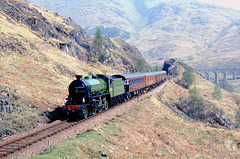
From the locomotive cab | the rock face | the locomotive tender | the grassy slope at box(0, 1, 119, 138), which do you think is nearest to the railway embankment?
the locomotive tender

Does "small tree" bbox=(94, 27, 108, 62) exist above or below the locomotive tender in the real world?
above

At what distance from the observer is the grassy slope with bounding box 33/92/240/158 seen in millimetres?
14859

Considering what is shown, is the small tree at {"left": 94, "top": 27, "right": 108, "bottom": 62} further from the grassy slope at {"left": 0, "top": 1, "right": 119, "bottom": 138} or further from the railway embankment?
the railway embankment

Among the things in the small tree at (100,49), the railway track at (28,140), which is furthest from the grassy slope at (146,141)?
the small tree at (100,49)

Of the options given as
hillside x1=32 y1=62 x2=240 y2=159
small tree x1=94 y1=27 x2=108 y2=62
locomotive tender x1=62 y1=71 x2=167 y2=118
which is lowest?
hillside x1=32 y1=62 x2=240 y2=159

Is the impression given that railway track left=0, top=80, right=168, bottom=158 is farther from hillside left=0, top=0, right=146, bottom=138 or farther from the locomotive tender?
the locomotive tender

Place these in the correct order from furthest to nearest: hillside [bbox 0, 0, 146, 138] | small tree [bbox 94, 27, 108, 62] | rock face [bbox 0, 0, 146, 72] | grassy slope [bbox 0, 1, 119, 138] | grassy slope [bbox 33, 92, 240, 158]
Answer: small tree [bbox 94, 27, 108, 62], rock face [bbox 0, 0, 146, 72], hillside [bbox 0, 0, 146, 138], grassy slope [bbox 0, 1, 119, 138], grassy slope [bbox 33, 92, 240, 158]

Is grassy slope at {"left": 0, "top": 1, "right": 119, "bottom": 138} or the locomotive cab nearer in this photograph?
grassy slope at {"left": 0, "top": 1, "right": 119, "bottom": 138}

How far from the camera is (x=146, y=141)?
2175cm

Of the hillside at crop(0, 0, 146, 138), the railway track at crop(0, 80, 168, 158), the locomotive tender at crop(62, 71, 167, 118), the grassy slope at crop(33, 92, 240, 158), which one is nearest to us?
the railway track at crop(0, 80, 168, 158)

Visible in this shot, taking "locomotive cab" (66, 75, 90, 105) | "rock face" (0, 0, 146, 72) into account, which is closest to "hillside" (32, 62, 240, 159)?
"locomotive cab" (66, 75, 90, 105)

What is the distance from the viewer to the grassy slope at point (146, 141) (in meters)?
14.9

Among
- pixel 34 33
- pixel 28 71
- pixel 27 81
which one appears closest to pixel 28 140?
pixel 27 81

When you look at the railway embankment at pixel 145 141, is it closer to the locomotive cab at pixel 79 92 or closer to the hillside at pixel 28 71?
the locomotive cab at pixel 79 92
